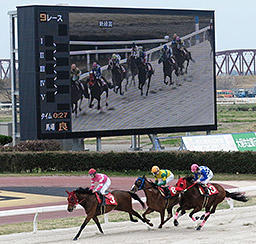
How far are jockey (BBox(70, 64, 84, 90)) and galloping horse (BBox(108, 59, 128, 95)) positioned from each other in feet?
4.66

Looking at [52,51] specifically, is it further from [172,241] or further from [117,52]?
[172,241]

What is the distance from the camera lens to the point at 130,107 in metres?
27.4

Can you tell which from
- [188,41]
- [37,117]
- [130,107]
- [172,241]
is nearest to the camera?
[172,241]

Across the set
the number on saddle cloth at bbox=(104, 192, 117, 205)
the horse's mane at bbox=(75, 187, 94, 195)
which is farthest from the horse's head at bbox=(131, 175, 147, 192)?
the horse's mane at bbox=(75, 187, 94, 195)

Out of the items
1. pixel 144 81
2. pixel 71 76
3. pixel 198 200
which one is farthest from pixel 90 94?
pixel 198 200

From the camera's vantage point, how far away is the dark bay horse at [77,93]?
84.4 feet

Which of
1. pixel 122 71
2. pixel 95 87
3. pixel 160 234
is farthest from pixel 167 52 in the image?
pixel 160 234

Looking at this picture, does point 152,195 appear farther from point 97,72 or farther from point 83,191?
point 97,72

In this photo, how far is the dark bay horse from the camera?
25719 mm

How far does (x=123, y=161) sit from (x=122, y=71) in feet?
11.9

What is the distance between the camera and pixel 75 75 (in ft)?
84.4

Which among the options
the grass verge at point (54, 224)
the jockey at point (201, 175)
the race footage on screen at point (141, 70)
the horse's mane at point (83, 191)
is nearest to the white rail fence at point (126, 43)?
the race footage on screen at point (141, 70)

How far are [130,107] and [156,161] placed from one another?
288 cm

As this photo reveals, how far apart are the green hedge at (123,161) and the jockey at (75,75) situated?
2694 millimetres
